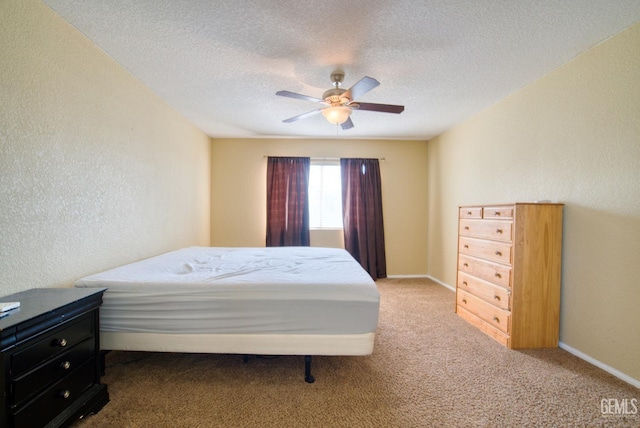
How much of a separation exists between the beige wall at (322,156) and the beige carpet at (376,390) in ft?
7.86

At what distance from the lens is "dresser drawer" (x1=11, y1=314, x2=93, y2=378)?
3.76 feet

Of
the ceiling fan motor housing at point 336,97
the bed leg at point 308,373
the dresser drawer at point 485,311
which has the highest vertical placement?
the ceiling fan motor housing at point 336,97

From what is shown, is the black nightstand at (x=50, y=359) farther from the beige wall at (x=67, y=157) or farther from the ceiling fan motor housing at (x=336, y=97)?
the ceiling fan motor housing at (x=336, y=97)

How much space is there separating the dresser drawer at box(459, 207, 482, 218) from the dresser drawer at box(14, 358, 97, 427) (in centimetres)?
324

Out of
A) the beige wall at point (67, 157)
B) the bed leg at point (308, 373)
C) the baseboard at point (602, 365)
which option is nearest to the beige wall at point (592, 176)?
the baseboard at point (602, 365)

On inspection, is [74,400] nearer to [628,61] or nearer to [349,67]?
[349,67]

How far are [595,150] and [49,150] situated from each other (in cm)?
379

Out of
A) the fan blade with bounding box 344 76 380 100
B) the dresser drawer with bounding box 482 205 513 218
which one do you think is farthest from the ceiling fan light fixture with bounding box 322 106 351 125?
the dresser drawer with bounding box 482 205 513 218

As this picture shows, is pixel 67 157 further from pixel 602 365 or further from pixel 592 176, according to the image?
pixel 602 365

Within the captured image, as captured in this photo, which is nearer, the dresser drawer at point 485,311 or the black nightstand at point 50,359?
the black nightstand at point 50,359

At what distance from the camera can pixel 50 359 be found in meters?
1.28

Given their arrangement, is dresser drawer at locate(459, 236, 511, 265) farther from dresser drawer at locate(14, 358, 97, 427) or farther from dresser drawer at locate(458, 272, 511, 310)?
dresser drawer at locate(14, 358, 97, 427)

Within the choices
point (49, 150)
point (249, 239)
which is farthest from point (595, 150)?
point (249, 239)

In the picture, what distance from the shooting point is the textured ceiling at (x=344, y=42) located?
5.27 feet
